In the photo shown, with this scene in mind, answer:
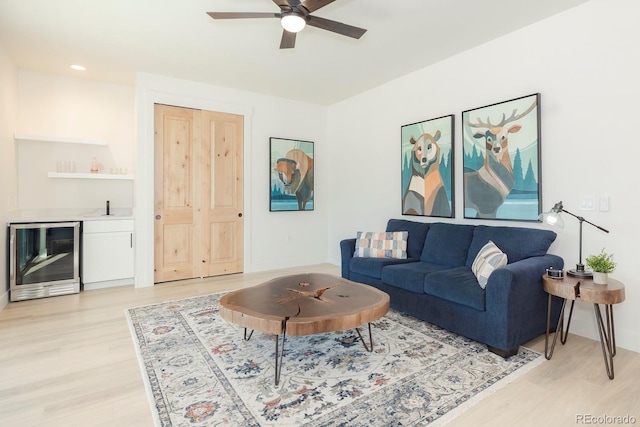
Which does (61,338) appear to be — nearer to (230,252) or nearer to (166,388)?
(166,388)

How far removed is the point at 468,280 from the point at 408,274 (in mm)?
555

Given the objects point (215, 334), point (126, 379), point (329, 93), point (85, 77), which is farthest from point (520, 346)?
point (85, 77)

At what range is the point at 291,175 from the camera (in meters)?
5.45

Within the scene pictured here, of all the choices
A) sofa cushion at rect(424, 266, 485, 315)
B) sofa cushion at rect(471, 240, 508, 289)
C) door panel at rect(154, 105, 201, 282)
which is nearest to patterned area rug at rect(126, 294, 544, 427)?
sofa cushion at rect(424, 266, 485, 315)

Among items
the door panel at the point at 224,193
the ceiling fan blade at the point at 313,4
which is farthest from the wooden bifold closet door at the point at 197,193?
the ceiling fan blade at the point at 313,4

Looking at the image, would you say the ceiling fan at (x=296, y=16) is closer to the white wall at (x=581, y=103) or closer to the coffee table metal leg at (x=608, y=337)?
the white wall at (x=581, y=103)

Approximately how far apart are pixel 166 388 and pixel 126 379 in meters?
0.33

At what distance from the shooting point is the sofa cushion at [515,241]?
9.02ft

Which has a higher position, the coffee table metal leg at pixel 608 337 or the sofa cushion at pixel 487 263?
the sofa cushion at pixel 487 263

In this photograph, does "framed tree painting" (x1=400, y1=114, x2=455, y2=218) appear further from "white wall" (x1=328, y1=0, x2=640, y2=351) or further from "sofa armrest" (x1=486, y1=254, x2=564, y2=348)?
"sofa armrest" (x1=486, y1=254, x2=564, y2=348)

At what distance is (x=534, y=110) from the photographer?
3004 mm

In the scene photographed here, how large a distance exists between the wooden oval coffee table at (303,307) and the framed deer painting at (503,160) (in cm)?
→ 170

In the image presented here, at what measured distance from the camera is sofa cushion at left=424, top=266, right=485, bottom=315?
2479 millimetres

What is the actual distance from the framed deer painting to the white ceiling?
2.54 feet
